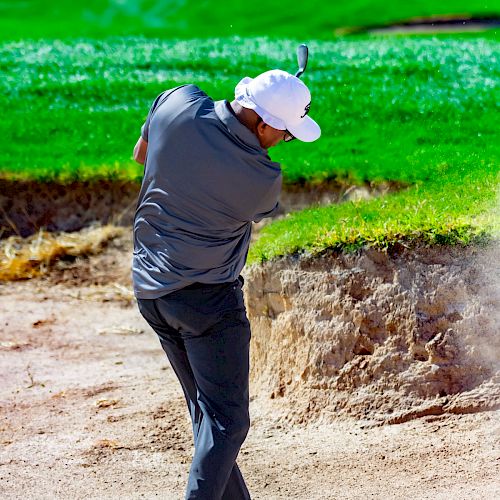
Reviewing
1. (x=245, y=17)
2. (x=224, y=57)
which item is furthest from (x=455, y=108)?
(x=245, y=17)

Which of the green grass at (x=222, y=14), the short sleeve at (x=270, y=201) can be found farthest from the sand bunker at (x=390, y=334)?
the green grass at (x=222, y=14)

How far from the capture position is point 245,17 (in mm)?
22094

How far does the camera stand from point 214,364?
417cm

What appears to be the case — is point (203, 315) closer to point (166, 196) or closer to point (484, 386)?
point (166, 196)

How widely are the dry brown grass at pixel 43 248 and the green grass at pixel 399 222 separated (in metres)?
2.81

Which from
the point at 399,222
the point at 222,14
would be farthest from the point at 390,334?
the point at 222,14

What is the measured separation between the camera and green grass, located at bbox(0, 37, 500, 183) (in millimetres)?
9695

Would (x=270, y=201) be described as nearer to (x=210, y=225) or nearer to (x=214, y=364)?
(x=210, y=225)

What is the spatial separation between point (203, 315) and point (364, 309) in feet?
6.83

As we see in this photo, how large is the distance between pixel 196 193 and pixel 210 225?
0.15m

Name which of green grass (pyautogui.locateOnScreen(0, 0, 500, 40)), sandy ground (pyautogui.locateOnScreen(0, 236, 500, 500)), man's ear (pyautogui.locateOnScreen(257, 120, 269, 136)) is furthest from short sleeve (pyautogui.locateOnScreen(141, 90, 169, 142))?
green grass (pyautogui.locateOnScreen(0, 0, 500, 40))

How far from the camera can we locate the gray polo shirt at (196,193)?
3.96m

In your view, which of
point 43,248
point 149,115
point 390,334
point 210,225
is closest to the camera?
point 210,225

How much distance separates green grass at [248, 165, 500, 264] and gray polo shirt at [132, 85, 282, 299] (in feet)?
6.70
